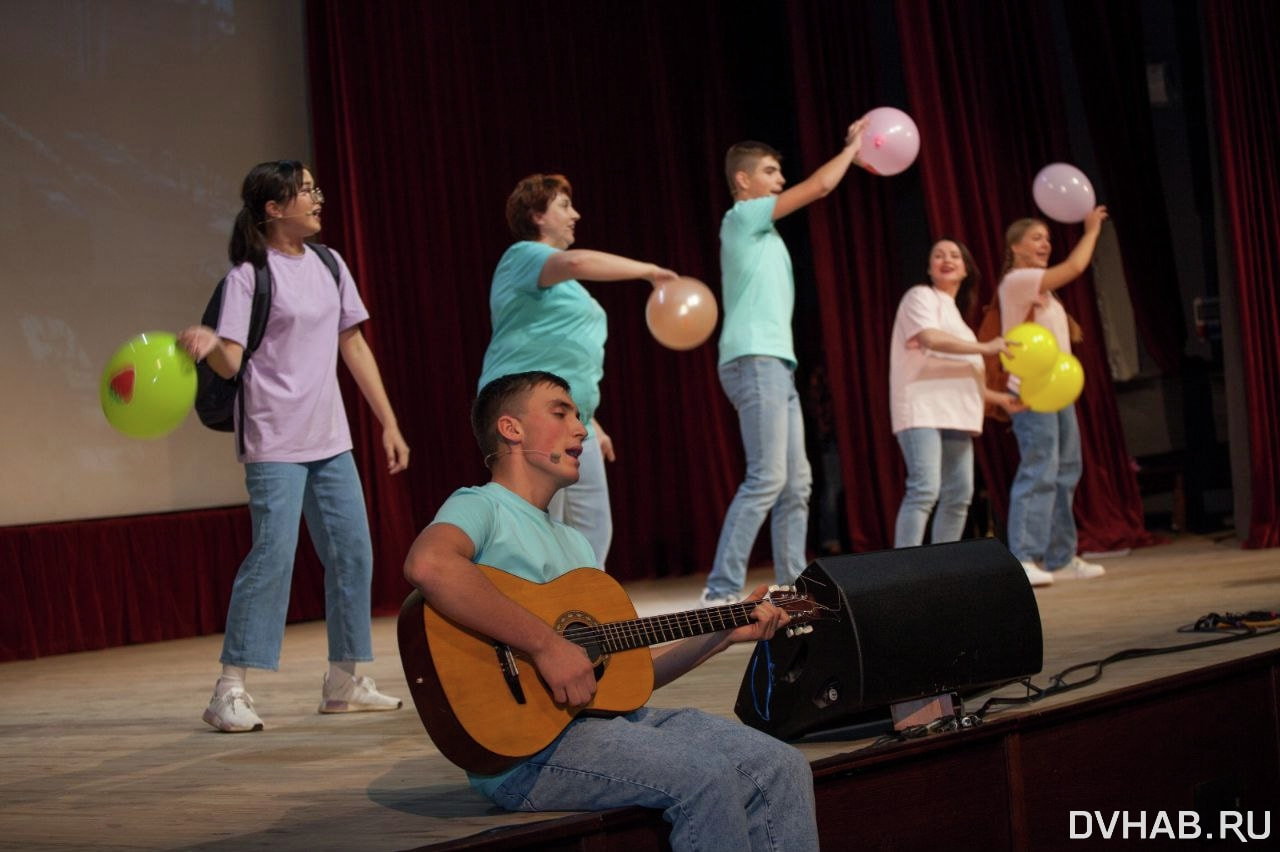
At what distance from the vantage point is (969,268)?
5.36 m

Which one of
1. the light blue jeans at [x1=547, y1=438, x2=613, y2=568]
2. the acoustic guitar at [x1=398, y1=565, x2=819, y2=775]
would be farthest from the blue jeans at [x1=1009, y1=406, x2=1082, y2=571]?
the acoustic guitar at [x1=398, y1=565, x2=819, y2=775]

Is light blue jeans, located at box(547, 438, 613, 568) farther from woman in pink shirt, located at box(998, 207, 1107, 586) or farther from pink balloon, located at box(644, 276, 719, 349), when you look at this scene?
woman in pink shirt, located at box(998, 207, 1107, 586)

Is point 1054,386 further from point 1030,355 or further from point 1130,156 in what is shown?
point 1130,156

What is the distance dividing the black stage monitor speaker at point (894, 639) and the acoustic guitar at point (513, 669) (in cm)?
31

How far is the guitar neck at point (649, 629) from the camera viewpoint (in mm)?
2184

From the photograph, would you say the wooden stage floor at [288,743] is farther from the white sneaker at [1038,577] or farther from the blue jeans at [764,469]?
the blue jeans at [764,469]

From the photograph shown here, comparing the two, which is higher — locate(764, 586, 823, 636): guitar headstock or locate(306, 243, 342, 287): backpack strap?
locate(306, 243, 342, 287): backpack strap

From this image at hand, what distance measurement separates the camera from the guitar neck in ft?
7.16

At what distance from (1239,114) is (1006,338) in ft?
6.86

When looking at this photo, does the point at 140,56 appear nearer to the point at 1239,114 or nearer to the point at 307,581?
the point at 307,581

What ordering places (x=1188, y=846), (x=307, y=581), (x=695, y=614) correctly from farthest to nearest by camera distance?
(x=307, y=581), (x=1188, y=846), (x=695, y=614)

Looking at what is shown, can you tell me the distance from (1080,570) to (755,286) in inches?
77.5

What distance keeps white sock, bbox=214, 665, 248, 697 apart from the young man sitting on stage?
1.45 meters

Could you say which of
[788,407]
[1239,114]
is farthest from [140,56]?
[1239,114]
